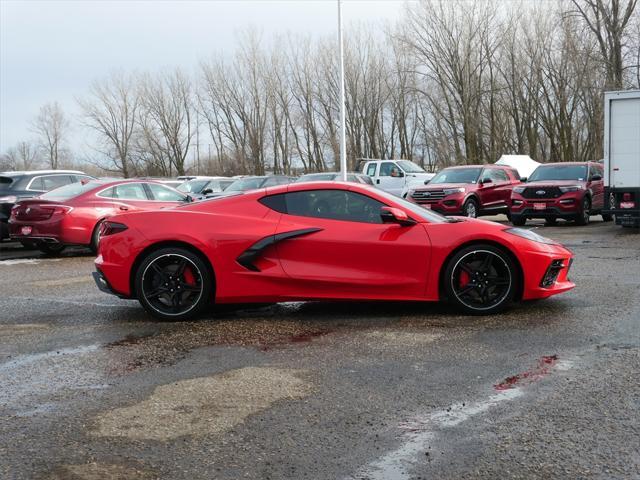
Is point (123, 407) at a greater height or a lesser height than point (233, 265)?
lesser

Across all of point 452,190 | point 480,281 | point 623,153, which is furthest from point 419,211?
point 452,190

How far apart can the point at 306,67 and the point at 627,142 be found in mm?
47422

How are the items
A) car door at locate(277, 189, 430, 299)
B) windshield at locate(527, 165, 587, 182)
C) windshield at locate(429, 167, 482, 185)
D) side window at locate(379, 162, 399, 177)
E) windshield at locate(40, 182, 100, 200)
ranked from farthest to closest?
1. side window at locate(379, 162, 399, 177)
2. windshield at locate(429, 167, 482, 185)
3. windshield at locate(527, 165, 587, 182)
4. windshield at locate(40, 182, 100, 200)
5. car door at locate(277, 189, 430, 299)

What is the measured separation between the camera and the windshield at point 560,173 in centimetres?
1873

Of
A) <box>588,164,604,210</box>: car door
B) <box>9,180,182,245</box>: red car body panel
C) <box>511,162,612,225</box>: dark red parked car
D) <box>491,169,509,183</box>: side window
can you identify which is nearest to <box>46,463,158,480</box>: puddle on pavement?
<box>9,180,182,245</box>: red car body panel

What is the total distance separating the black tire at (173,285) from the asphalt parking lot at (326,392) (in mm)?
196

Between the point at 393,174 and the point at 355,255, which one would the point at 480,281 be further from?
the point at 393,174

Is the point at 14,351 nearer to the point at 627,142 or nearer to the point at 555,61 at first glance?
the point at 627,142

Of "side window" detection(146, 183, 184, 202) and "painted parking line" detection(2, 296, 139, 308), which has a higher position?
"side window" detection(146, 183, 184, 202)

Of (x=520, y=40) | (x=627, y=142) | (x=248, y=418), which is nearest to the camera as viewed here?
(x=248, y=418)

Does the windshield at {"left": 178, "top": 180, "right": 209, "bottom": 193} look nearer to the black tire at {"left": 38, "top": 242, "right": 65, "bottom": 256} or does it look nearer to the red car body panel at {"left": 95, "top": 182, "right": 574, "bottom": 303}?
the black tire at {"left": 38, "top": 242, "right": 65, "bottom": 256}

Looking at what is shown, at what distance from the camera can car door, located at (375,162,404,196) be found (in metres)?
27.5

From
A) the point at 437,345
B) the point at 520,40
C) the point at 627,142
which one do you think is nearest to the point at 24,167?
the point at 520,40

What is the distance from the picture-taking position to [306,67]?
59.6m
